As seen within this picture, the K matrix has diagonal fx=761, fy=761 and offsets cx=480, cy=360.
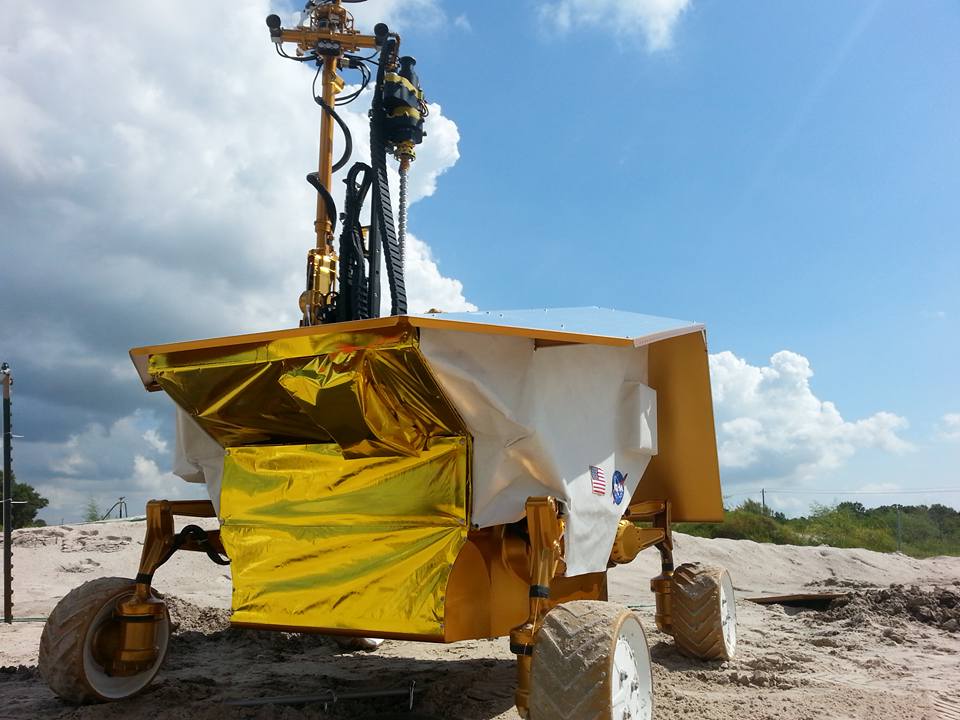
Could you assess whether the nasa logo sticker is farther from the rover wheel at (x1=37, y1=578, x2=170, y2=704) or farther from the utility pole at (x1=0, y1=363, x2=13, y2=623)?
the utility pole at (x1=0, y1=363, x2=13, y2=623)

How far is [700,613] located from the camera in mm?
5551

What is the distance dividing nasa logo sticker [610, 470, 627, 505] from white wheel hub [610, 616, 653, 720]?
95cm

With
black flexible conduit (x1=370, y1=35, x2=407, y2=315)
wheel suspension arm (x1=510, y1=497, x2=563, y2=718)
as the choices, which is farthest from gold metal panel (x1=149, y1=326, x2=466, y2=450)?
black flexible conduit (x1=370, y1=35, x2=407, y2=315)

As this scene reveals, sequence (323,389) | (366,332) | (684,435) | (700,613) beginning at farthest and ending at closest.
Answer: (684,435)
(700,613)
(323,389)
(366,332)

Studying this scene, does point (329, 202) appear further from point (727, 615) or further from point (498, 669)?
point (727, 615)

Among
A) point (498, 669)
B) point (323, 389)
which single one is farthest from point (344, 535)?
point (498, 669)

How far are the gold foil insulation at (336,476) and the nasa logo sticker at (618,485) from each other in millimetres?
1083

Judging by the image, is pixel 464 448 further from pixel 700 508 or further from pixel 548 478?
pixel 700 508

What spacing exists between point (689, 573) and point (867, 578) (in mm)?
9423

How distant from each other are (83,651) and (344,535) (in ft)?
5.41

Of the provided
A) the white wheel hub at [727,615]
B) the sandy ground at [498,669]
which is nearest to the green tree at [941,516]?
the sandy ground at [498,669]

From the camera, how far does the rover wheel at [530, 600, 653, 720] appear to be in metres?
2.95

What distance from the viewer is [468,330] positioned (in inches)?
131

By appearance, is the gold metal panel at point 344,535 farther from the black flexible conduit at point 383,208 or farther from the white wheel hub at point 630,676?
the black flexible conduit at point 383,208
